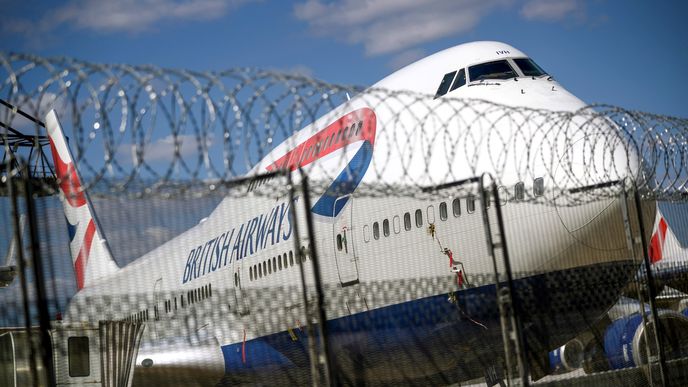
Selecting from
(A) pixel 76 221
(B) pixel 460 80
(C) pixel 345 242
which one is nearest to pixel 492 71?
(B) pixel 460 80

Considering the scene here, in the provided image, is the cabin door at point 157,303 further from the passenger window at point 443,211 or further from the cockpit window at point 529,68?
the cockpit window at point 529,68

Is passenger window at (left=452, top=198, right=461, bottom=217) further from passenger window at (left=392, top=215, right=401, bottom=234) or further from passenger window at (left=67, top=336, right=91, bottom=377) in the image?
passenger window at (left=67, top=336, right=91, bottom=377)

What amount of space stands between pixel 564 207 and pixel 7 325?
5.69 meters

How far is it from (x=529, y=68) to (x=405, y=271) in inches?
153

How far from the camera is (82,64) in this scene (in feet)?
17.8

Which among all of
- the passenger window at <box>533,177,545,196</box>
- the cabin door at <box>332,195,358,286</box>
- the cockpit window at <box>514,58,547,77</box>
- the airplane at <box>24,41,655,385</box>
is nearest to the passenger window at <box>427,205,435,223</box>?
the airplane at <box>24,41,655,385</box>

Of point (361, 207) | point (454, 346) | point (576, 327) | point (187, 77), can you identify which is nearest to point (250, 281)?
point (361, 207)

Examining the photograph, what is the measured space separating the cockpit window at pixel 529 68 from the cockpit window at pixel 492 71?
0.60 ft

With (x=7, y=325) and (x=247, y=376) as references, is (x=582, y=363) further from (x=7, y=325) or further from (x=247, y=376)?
(x=7, y=325)

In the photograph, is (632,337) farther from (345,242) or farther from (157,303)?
(157,303)

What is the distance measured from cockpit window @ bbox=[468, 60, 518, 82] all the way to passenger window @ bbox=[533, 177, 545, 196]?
2.53 m

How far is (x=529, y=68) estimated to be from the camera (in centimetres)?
1168

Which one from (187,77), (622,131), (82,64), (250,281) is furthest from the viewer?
(250,281)

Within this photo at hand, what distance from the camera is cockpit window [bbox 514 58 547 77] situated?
11577 mm
